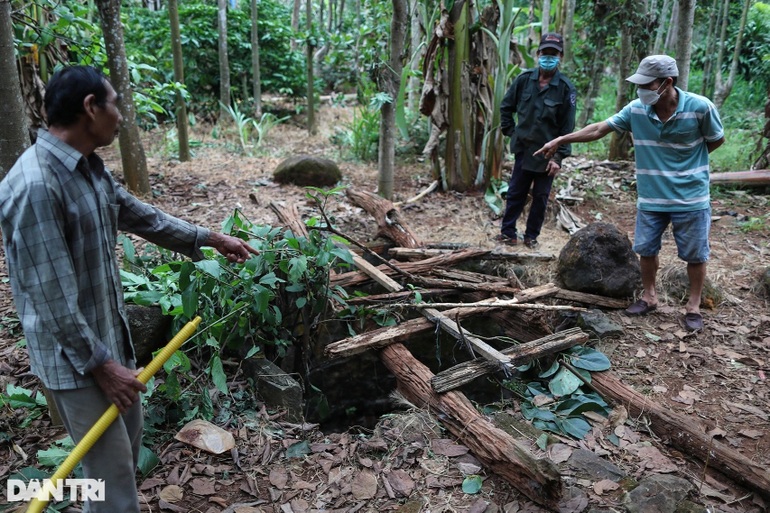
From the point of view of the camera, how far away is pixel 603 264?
423 cm

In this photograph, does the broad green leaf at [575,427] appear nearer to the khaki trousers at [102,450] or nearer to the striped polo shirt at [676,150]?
the striped polo shirt at [676,150]

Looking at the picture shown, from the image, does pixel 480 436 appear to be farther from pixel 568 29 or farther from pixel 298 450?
pixel 568 29

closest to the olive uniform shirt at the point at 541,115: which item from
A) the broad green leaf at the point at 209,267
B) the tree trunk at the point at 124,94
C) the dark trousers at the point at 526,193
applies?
the dark trousers at the point at 526,193

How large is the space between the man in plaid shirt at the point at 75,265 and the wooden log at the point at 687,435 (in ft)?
8.82

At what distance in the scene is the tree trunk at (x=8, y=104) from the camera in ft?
8.07

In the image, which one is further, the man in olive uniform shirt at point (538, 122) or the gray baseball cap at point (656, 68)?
the man in olive uniform shirt at point (538, 122)

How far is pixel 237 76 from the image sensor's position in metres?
11.9

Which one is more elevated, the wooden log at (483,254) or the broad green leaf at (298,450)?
the wooden log at (483,254)

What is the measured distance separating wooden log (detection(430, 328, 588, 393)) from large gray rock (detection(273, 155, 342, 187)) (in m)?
4.42

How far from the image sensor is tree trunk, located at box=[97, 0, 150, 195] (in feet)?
17.6

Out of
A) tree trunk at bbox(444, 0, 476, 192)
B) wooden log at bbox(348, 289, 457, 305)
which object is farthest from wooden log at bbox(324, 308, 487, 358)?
tree trunk at bbox(444, 0, 476, 192)

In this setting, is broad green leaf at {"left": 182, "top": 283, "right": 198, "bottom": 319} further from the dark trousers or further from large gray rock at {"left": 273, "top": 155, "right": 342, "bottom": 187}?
large gray rock at {"left": 273, "top": 155, "right": 342, "bottom": 187}

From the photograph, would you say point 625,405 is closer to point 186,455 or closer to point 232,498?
point 232,498

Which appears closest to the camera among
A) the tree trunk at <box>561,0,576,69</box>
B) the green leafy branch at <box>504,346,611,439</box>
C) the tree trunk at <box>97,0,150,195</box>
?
the green leafy branch at <box>504,346,611,439</box>
